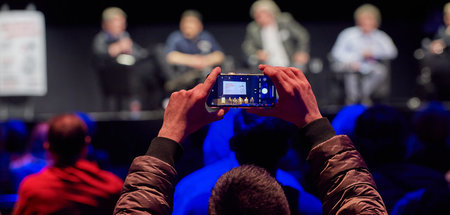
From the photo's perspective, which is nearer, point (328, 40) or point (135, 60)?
point (135, 60)

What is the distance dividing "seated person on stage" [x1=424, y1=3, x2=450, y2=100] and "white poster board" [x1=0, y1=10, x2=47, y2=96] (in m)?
5.17

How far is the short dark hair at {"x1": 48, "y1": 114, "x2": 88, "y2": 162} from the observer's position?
1536 mm

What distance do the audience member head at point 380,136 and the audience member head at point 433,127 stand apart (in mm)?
647

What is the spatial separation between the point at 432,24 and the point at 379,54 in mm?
1789

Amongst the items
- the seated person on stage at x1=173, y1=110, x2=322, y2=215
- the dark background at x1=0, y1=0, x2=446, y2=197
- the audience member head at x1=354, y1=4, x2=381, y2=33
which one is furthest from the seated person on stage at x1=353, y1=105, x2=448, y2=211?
the dark background at x1=0, y1=0, x2=446, y2=197

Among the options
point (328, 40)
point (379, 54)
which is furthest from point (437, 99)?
point (328, 40)

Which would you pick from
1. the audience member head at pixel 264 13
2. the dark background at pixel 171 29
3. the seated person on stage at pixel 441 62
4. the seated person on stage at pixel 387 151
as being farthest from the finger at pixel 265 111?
the dark background at pixel 171 29

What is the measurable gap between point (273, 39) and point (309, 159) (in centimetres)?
509

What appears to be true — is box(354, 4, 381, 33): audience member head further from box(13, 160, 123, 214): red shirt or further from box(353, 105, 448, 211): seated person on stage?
box(13, 160, 123, 214): red shirt

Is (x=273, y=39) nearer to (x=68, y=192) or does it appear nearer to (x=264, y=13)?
(x=264, y=13)

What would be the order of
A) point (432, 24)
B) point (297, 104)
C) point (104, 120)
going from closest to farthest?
point (297, 104), point (104, 120), point (432, 24)

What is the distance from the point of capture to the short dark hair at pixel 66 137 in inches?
60.5

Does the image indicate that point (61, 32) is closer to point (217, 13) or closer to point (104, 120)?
point (217, 13)

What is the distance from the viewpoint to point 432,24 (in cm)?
732
